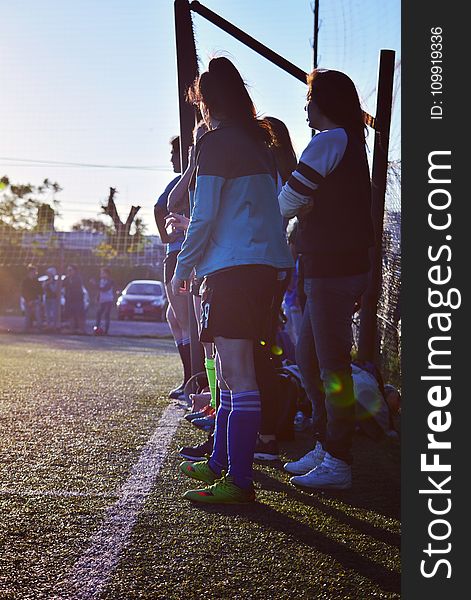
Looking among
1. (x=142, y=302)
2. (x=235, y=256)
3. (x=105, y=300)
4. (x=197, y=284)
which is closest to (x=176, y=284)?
(x=197, y=284)

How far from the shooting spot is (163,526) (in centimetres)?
371

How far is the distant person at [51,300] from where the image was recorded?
2630 cm

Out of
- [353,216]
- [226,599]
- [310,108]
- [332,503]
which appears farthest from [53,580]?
[310,108]

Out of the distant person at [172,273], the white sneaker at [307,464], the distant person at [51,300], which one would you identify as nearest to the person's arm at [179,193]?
the distant person at [172,273]

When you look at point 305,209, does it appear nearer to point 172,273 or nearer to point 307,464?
point 307,464

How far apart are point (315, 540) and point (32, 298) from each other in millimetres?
23047

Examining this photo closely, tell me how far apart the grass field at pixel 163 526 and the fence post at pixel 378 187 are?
125cm

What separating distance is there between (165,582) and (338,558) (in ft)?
2.20

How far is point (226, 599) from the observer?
2.87m

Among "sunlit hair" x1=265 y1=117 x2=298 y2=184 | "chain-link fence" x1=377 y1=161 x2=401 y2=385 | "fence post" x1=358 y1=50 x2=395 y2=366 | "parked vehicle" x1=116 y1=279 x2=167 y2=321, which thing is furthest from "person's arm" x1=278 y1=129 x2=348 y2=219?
"parked vehicle" x1=116 y1=279 x2=167 y2=321

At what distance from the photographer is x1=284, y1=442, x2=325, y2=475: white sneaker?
495 cm

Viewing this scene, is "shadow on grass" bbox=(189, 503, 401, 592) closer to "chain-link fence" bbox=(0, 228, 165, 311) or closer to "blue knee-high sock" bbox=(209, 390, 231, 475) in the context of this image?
"blue knee-high sock" bbox=(209, 390, 231, 475)

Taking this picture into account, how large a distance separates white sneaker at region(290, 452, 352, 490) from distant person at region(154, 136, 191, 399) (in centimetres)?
272

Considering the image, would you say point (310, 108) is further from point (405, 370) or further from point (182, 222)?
point (405, 370)
